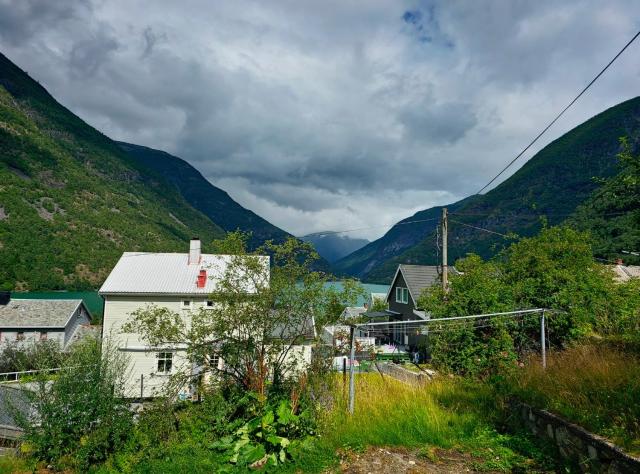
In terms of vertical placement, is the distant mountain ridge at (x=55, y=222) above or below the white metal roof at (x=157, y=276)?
above

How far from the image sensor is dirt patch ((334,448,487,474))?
5.79 m

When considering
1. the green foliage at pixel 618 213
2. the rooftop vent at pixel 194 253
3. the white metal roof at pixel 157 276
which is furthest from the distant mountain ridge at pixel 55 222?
the green foliage at pixel 618 213

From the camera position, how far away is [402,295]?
39.2 meters

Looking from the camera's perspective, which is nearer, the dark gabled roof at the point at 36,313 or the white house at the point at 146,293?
the white house at the point at 146,293

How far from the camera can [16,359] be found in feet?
99.8

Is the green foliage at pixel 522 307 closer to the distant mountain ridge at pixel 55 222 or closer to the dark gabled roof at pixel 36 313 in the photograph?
the dark gabled roof at pixel 36 313

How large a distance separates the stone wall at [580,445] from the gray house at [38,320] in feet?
143

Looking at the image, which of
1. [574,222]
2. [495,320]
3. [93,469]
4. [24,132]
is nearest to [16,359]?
[93,469]

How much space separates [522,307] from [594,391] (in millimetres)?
9089

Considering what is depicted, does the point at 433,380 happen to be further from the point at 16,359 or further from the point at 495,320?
the point at 16,359

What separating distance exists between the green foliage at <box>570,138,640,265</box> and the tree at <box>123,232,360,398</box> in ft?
18.3

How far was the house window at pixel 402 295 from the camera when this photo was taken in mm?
38106

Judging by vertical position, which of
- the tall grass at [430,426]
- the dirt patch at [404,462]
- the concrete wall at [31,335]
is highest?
the tall grass at [430,426]

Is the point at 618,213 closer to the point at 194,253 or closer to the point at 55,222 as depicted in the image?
the point at 194,253
